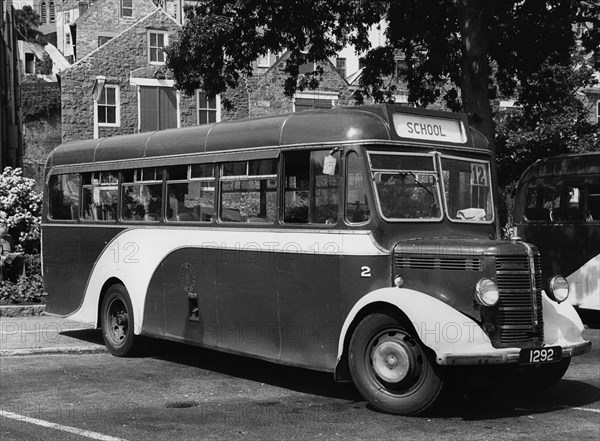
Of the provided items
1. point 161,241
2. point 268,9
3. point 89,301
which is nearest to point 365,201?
point 161,241

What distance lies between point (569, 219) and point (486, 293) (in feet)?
32.8

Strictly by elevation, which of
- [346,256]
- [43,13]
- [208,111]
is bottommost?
[346,256]

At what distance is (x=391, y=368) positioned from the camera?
8859mm

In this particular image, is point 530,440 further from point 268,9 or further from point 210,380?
point 268,9

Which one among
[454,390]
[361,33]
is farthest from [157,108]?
[454,390]

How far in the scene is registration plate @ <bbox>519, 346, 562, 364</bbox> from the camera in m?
8.56

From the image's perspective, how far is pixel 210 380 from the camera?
10773 millimetres

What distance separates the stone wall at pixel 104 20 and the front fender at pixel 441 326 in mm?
42333

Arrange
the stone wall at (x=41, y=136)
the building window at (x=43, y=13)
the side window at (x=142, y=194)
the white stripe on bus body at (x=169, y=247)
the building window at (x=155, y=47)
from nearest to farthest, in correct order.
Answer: the white stripe on bus body at (x=169, y=247), the side window at (x=142, y=194), the building window at (x=155, y=47), the stone wall at (x=41, y=136), the building window at (x=43, y=13)

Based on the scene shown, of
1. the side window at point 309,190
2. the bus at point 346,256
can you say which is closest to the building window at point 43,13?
the bus at point 346,256

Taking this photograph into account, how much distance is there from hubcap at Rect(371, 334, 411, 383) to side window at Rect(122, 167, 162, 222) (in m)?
4.18

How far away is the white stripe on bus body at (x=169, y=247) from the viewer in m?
9.34

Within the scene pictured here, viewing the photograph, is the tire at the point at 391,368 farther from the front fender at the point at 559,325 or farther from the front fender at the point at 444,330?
the front fender at the point at 559,325

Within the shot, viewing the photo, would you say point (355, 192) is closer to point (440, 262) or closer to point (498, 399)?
point (440, 262)
